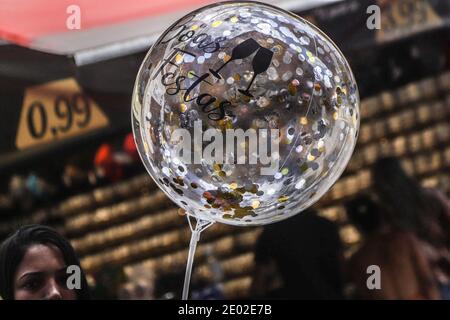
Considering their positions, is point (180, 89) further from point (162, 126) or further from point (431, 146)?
point (431, 146)

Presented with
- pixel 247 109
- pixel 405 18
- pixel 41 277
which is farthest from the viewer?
pixel 405 18

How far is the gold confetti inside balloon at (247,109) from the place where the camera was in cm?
176

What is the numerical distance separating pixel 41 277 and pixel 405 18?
145 centimetres

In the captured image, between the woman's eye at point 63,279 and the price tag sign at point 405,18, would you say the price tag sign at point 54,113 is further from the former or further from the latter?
the price tag sign at point 405,18

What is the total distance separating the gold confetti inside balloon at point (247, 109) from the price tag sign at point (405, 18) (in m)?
1.15

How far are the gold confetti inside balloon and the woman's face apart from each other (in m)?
0.90

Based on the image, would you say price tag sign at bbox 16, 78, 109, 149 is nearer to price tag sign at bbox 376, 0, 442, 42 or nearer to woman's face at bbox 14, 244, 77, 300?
woman's face at bbox 14, 244, 77, 300

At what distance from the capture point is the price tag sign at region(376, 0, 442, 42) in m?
→ 2.94

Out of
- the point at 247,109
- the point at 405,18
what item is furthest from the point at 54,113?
the point at 247,109

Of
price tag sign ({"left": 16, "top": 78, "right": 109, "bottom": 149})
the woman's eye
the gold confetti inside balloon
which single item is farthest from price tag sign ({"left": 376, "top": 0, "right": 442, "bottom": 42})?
the woman's eye

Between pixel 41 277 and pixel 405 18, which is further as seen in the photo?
pixel 405 18

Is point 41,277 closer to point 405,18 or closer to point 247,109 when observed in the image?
point 247,109

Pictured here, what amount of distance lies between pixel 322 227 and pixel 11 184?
3.42 feet

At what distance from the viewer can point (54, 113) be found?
298 cm
